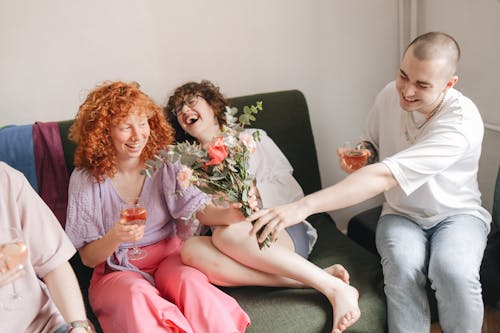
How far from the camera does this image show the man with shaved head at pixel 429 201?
1.66m

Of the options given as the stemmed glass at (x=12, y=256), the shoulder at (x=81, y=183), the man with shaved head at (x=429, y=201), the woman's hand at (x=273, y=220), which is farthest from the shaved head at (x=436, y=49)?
the stemmed glass at (x=12, y=256)

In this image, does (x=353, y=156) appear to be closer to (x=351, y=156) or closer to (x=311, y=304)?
(x=351, y=156)

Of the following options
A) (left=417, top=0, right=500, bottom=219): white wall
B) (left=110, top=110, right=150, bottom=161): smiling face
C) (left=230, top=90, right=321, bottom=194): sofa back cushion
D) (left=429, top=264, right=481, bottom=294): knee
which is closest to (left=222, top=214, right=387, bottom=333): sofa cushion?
(left=429, top=264, right=481, bottom=294): knee

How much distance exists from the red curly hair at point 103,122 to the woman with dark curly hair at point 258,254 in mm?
281

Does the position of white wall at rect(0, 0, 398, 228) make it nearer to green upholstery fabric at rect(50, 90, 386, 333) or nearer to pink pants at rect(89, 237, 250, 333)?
green upholstery fabric at rect(50, 90, 386, 333)

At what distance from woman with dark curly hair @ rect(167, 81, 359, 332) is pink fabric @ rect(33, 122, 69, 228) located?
53 centimetres

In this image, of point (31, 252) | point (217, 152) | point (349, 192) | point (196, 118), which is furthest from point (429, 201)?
point (31, 252)

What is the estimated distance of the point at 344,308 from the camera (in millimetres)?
1656

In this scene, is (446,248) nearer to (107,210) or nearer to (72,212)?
(107,210)

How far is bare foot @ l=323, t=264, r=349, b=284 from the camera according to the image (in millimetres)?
1838

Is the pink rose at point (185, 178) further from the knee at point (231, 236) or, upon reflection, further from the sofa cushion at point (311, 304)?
the sofa cushion at point (311, 304)

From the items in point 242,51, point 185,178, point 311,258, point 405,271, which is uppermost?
point 242,51

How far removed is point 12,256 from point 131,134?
734mm

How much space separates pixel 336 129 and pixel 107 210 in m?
1.49
